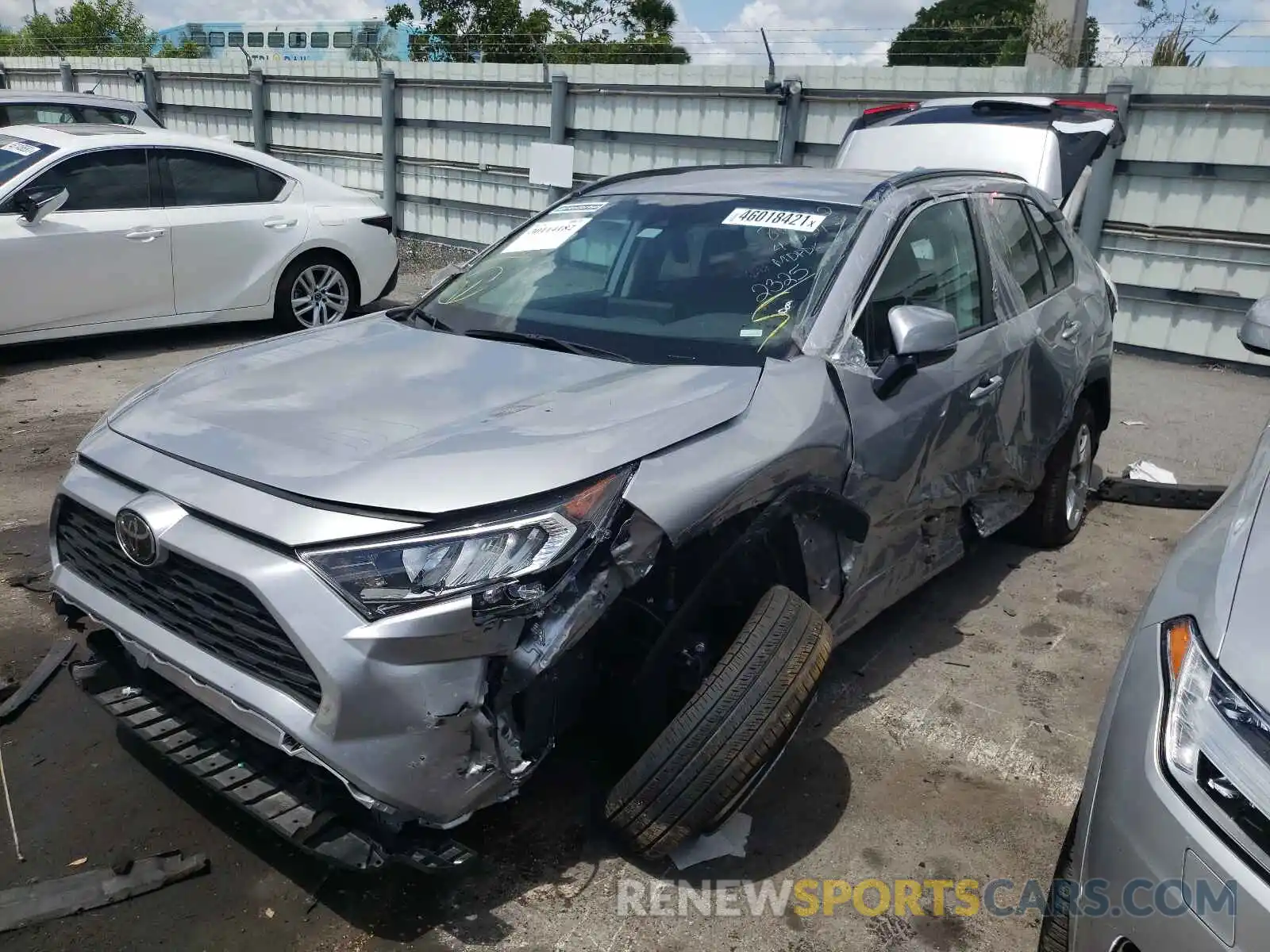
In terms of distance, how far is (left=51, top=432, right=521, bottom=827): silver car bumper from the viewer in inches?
84.4

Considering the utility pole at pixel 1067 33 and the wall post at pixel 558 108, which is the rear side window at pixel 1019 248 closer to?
the utility pole at pixel 1067 33

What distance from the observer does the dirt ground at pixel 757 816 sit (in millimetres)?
2494

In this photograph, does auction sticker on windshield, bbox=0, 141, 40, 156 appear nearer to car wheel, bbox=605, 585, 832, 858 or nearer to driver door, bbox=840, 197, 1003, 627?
driver door, bbox=840, 197, 1003, 627

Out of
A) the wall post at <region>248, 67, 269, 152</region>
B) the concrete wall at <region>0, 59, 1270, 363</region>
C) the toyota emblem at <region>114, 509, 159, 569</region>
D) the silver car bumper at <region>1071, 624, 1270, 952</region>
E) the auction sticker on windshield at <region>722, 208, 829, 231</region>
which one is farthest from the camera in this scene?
the wall post at <region>248, 67, 269, 152</region>

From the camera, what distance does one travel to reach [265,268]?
805cm

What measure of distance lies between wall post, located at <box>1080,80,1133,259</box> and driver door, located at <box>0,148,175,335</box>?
720 cm

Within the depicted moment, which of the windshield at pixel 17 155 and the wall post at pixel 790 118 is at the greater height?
the wall post at pixel 790 118

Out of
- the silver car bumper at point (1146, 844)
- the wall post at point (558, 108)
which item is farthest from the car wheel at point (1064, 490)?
the wall post at point (558, 108)

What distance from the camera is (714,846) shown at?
2.80m

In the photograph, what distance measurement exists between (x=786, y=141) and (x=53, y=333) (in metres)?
6.44

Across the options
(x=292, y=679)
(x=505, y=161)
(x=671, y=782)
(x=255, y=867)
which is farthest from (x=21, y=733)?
→ (x=505, y=161)

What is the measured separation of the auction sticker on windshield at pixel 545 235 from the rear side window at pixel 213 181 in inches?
185

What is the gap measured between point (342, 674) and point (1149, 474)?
5339mm

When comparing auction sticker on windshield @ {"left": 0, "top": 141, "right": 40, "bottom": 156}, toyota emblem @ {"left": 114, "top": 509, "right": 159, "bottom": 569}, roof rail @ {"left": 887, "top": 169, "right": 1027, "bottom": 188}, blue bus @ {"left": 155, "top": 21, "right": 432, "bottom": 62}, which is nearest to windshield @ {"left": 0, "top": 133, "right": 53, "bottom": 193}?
auction sticker on windshield @ {"left": 0, "top": 141, "right": 40, "bottom": 156}
